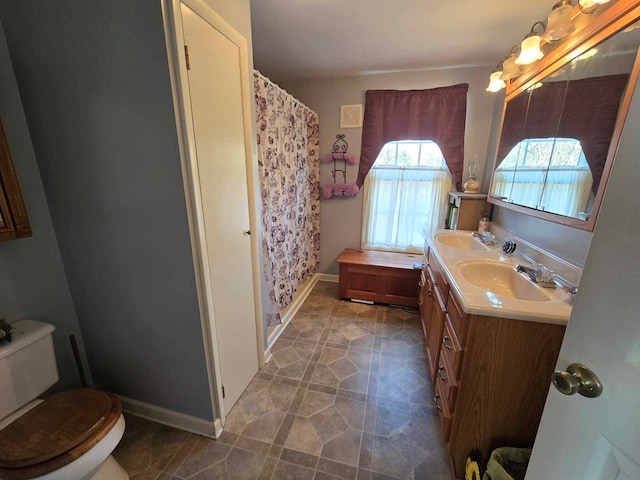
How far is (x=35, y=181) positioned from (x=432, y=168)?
10.1 ft

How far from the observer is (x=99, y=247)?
133cm

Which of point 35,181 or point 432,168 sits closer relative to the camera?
point 35,181

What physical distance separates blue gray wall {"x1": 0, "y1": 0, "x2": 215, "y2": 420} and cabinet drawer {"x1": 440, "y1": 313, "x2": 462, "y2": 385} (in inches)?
48.1

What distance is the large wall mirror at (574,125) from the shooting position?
1073 mm

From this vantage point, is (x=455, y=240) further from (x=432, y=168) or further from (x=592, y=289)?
(x=592, y=289)

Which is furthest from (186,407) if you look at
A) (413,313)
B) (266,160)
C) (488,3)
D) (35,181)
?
(488,3)

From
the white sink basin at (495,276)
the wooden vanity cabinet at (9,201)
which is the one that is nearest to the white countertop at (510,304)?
the white sink basin at (495,276)

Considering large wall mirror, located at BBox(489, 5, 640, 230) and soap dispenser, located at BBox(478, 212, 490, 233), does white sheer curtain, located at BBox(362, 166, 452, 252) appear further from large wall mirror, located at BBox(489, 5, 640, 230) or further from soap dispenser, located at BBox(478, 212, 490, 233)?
large wall mirror, located at BBox(489, 5, 640, 230)

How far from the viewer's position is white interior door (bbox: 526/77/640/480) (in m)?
0.49

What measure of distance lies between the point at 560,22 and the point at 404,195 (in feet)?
5.99

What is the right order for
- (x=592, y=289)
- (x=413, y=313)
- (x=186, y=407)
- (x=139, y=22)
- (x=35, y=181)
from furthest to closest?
1. (x=413, y=313)
2. (x=186, y=407)
3. (x=35, y=181)
4. (x=139, y=22)
5. (x=592, y=289)

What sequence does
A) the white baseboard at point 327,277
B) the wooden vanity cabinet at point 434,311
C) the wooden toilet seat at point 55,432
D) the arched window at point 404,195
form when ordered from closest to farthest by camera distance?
1. the wooden toilet seat at point 55,432
2. the wooden vanity cabinet at point 434,311
3. the arched window at point 404,195
4. the white baseboard at point 327,277

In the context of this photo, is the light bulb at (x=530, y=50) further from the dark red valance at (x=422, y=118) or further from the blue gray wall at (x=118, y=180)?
the blue gray wall at (x=118, y=180)

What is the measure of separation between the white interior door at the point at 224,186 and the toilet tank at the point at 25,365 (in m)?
0.76
